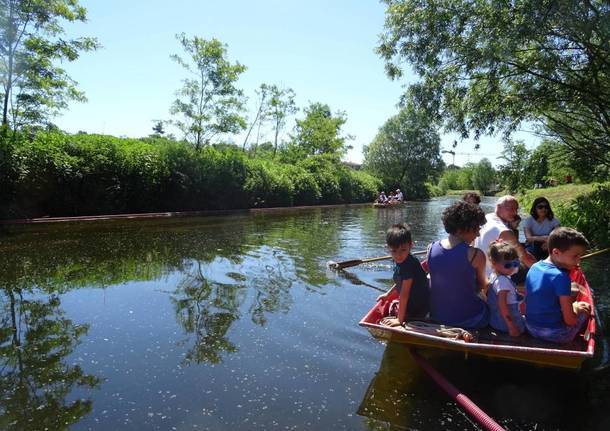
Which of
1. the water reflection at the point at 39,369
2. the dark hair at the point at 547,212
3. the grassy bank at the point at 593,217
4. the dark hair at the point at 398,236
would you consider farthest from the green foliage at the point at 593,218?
the water reflection at the point at 39,369

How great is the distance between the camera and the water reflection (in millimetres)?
3712

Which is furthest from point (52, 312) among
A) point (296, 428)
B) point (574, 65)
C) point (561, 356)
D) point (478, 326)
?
point (574, 65)

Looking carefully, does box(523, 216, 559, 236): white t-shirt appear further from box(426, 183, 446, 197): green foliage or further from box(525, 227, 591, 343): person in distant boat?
box(426, 183, 446, 197): green foliage

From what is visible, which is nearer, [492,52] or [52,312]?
[52,312]

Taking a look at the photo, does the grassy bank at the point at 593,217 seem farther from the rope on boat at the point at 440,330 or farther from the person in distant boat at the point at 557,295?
the rope on boat at the point at 440,330

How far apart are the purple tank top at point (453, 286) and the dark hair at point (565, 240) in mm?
751

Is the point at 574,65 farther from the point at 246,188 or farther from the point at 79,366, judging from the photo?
the point at 246,188

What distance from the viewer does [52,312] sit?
6344mm

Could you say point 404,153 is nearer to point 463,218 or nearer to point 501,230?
point 501,230

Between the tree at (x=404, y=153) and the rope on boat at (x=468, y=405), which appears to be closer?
the rope on boat at (x=468, y=405)

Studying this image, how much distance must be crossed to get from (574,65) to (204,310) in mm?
10473

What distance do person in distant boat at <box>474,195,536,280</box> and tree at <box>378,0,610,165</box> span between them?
4.71 m

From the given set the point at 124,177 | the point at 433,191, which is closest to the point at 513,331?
the point at 124,177

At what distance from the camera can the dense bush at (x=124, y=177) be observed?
16656 millimetres
